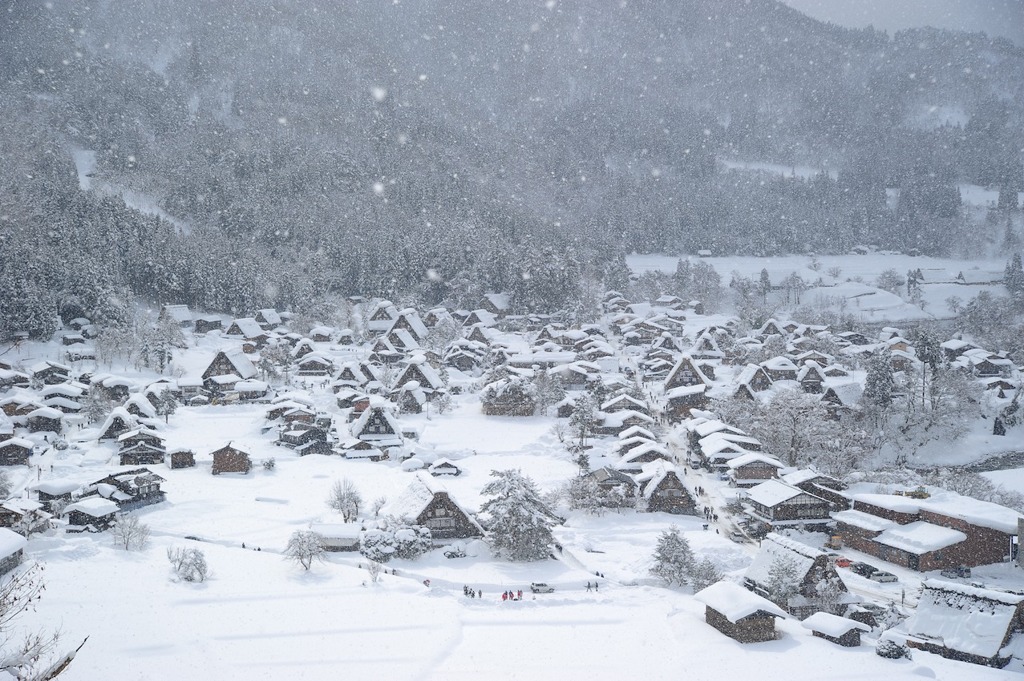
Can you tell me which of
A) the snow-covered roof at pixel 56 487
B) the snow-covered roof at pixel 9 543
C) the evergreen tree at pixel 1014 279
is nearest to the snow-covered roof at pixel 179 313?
the snow-covered roof at pixel 56 487

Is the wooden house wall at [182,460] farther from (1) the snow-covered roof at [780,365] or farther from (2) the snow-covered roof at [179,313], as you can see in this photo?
(1) the snow-covered roof at [780,365]

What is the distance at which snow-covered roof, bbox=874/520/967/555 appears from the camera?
26719 mm

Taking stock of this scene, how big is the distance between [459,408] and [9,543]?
29463mm

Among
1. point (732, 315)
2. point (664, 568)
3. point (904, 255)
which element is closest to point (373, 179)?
point (732, 315)

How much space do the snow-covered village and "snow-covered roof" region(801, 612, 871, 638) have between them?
0.21m

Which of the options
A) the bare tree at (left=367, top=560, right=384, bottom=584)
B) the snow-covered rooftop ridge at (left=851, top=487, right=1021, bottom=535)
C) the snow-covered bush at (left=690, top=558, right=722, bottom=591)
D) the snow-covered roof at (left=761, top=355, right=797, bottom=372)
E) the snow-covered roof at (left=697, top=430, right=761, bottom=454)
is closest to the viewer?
the bare tree at (left=367, top=560, right=384, bottom=584)

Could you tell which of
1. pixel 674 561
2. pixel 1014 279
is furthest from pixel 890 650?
pixel 1014 279

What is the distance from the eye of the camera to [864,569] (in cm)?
2659

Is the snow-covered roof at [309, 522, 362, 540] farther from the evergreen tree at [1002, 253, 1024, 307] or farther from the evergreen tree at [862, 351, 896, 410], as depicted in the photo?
the evergreen tree at [1002, 253, 1024, 307]

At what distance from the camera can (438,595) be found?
68.6 feet

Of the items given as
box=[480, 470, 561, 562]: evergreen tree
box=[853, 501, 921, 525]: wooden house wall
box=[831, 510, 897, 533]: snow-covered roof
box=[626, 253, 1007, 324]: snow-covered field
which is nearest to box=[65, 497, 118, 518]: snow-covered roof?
box=[480, 470, 561, 562]: evergreen tree

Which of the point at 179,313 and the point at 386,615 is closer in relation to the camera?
the point at 386,615

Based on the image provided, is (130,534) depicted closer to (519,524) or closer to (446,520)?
(446,520)

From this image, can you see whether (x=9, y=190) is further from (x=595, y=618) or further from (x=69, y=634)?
(x=595, y=618)
